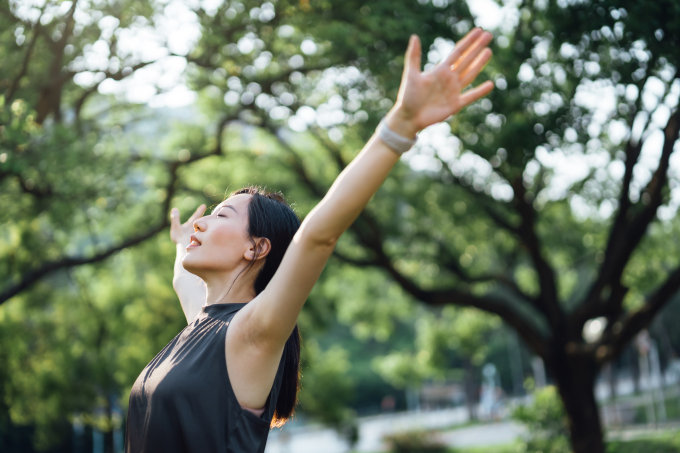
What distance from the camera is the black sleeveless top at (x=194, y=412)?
2119mm

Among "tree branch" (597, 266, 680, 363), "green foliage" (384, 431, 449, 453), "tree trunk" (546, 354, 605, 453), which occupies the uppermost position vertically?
"tree branch" (597, 266, 680, 363)

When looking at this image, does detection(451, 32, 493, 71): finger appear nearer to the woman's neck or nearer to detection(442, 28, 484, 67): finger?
detection(442, 28, 484, 67): finger

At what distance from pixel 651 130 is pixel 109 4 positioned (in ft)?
24.0

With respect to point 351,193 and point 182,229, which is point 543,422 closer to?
point 182,229

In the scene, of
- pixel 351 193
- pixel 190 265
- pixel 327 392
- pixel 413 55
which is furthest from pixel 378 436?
pixel 413 55

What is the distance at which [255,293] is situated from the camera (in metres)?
2.53

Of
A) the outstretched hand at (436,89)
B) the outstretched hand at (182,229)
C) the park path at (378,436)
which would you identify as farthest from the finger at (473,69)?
the park path at (378,436)

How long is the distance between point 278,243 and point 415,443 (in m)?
20.8

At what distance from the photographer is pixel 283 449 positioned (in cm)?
2600

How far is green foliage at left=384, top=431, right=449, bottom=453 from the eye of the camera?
72.5 feet

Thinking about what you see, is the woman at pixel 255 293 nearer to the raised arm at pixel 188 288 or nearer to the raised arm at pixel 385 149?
the raised arm at pixel 385 149

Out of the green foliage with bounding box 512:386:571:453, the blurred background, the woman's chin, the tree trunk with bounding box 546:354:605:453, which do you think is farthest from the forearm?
the green foliage with bounding box 512:386:571:453

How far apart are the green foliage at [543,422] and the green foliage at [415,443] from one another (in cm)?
720

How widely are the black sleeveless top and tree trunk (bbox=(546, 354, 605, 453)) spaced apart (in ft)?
35.5
